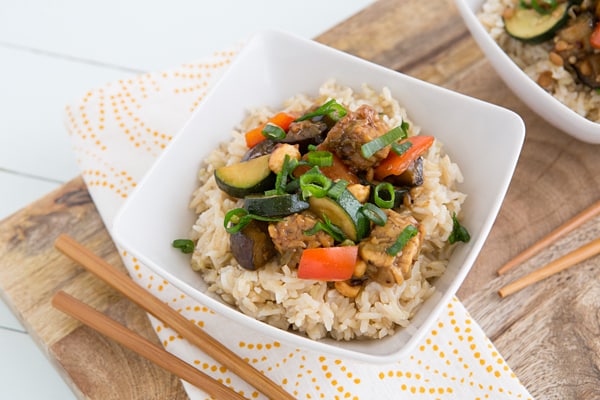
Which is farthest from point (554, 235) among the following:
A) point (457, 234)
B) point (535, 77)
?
point (535, 77)

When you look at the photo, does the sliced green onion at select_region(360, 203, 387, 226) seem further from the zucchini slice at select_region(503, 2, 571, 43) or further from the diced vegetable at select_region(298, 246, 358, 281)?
the zucchini slice at select_region(503, 2, 571, 43)

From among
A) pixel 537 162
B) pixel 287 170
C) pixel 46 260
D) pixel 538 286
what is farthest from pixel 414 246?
pixel 46 260

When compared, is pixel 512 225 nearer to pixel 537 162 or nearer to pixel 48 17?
pixel 537 162

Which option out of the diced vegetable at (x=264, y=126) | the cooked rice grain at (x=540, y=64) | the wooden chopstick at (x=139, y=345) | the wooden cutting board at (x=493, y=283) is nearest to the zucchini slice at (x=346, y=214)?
the diced vegetable at (x=264, y=126)

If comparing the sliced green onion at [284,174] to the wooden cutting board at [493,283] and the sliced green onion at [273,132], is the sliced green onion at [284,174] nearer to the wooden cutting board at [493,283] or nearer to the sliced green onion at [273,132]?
the sliced green onion at [273,132]

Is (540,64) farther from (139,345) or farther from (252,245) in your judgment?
(139,345)

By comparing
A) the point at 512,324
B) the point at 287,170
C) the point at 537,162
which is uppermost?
the point at 287,170
